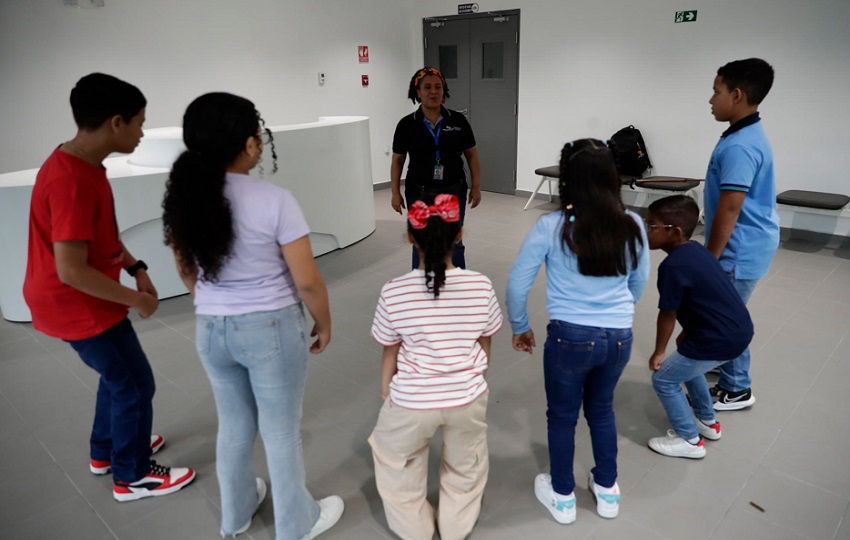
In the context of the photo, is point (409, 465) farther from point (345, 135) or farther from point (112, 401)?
point (345, 135)

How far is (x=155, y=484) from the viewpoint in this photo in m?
2.05

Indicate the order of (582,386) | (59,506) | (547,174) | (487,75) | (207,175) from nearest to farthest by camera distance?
(207,175), (582,386), (59,506), (547,174), (487,75)

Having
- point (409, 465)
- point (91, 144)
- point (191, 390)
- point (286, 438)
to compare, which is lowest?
point (191, 390)

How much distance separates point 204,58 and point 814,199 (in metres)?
6.03

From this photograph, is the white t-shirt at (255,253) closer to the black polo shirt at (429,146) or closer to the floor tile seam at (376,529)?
the floor tile seam at (376,529)

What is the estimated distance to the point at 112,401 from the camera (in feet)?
6.32

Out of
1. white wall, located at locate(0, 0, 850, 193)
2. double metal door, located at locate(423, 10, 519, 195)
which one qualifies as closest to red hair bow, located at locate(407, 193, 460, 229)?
white wall, located at locate(0, 0, 850, 193)

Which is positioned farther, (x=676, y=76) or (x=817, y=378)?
(x=676, y=76)

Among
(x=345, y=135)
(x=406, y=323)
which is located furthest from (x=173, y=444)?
(x=345, y=135)

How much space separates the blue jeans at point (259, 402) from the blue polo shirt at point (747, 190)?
173cm

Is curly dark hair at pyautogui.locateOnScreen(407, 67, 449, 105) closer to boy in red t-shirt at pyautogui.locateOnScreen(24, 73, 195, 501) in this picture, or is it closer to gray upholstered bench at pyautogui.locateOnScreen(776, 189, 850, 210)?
boy in red t-shirt at pyautogui.locateOnScreen(24, 73, 195, 501)

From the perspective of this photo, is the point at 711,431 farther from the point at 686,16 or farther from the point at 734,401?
the point at 686,16

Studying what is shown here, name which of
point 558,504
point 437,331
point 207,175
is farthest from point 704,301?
point 207,175

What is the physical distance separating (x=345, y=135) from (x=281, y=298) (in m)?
3.60
